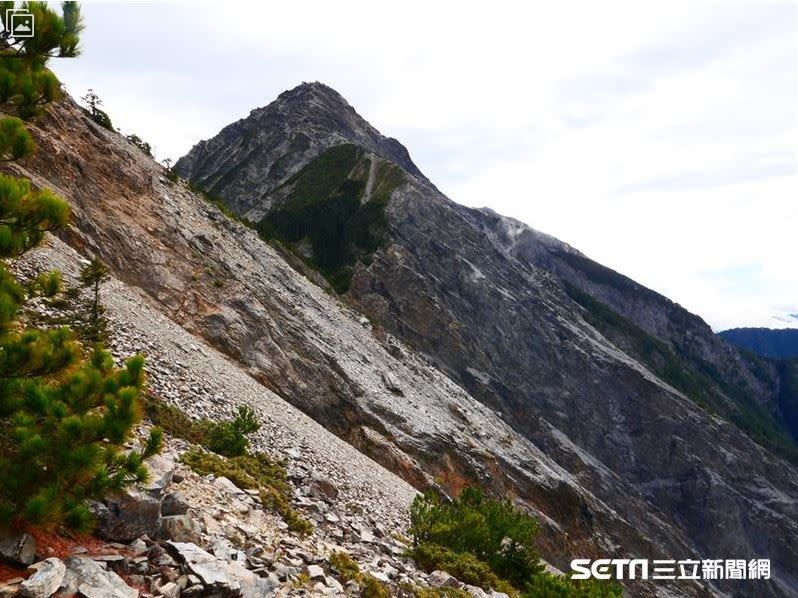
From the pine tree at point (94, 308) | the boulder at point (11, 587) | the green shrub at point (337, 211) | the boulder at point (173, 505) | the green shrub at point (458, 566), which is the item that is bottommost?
the green shrub at point (458, 566)

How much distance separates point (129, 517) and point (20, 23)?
926 centimetres

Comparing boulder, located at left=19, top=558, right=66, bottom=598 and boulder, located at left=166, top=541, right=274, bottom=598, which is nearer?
boulder, located at left=19, top=558, right=66, bottom=598

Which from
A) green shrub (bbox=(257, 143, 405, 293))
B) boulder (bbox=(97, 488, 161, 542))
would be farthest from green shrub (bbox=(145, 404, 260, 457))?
green shrub (bbox=(257, 143, 405, 293))

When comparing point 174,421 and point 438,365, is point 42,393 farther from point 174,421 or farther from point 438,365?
point 438,365

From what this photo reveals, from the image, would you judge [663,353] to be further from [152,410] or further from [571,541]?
[152,410]

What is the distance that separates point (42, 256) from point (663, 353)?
18714 centimetres

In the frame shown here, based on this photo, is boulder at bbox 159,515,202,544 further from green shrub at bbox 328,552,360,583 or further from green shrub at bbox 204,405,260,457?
green shrub at bbox 204,405,260,457

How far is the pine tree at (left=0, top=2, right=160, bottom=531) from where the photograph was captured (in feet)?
26.1

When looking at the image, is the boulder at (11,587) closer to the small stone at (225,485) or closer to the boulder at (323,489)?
the small stone at (225,485)

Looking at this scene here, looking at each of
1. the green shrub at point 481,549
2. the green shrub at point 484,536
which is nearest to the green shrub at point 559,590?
the green shrub at point 481,549

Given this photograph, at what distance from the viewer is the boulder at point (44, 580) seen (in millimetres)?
7611

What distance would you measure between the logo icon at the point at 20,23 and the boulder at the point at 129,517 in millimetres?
8541

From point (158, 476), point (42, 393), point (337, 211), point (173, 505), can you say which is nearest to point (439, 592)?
point (173, 505)

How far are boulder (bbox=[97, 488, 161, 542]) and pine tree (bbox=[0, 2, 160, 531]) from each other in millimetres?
956
